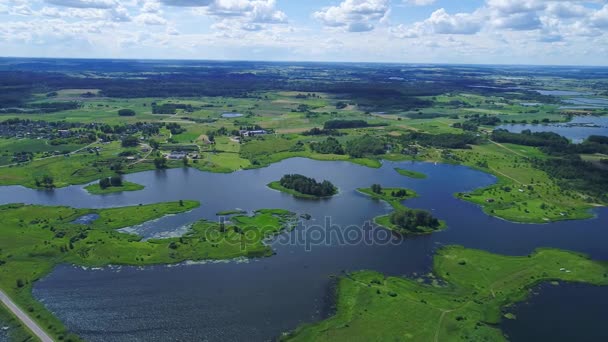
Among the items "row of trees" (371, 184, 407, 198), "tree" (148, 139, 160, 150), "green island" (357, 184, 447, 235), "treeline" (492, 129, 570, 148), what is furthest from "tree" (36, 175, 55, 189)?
"treeline" (492, 129, 570, 148)

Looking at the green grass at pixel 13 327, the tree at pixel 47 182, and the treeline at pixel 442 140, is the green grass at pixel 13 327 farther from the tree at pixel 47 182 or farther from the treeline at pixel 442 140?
the treeline at pixel 442 140

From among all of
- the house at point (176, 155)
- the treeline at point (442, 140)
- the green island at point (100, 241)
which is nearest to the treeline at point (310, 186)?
the green island at point (100, 241)

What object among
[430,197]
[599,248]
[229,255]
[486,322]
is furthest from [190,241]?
[599,248]

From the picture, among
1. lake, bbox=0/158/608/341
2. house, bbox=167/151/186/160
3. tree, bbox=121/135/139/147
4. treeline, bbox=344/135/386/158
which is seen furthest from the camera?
tree, bbox=121/135/139/147

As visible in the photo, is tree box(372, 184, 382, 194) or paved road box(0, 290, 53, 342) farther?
tree box(372, 184, 382, 194)

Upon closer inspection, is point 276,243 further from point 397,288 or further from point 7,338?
point 7,338

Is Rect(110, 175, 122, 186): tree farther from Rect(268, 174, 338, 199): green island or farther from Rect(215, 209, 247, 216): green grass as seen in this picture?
Rect(268, 174, 338, 199): green island

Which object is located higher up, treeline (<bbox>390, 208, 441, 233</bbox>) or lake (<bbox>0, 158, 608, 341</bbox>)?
treeline (<bbox>390, 208, 441, 233</bbox>)
